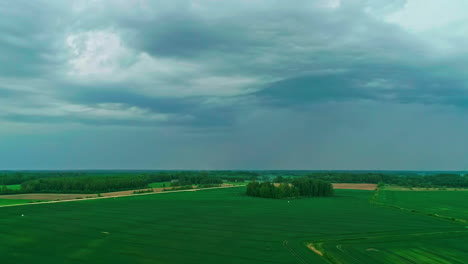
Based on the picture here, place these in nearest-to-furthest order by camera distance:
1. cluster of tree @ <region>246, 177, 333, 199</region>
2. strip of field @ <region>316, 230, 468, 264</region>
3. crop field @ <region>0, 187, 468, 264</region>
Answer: strip of field @ <region>316, 230, 468, 264</region>
crop field @ <region>0, 187, 468, 264</region>
cluster of tree @ <region>246, 177, 333, 199</region>

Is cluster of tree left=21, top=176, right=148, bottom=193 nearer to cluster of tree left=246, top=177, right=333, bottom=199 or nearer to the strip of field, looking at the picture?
cluster of tree left=246, top=177, right=333, bottom=199

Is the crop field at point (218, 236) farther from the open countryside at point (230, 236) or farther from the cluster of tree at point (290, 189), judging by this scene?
the cluster of tree at point (290, 189)

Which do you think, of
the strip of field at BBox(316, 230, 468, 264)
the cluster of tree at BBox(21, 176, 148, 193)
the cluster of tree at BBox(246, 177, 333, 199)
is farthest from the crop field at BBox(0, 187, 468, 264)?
the cluster of tree at BBox(21, 176, 148, 193)

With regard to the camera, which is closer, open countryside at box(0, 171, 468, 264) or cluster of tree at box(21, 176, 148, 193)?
open countryside at box(0, 171, 468, 264)

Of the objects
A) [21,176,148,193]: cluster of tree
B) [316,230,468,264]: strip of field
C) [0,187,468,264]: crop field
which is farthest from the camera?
[21,176,148,193]: cluster of tree

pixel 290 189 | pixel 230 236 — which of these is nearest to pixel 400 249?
pixel 230 236

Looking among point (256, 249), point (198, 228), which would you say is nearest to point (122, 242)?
point (198, 228)

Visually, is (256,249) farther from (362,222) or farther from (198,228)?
(362,222)

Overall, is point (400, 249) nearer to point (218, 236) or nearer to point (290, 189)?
point (218, 236)
